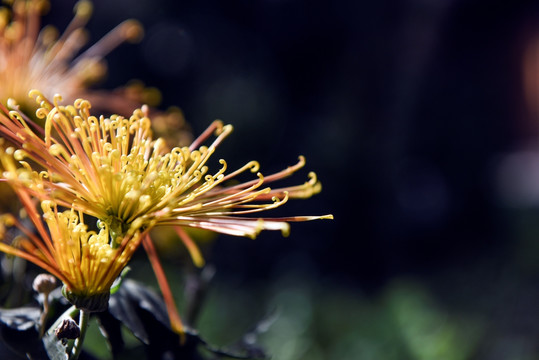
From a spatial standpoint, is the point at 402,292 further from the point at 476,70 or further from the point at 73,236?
the point at 476,70

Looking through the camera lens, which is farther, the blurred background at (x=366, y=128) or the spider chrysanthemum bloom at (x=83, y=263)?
the blurred background at (x=366, y=128)

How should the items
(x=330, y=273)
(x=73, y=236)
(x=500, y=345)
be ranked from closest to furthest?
(x=73, y=236) → (x=500, y=345) → (x=330, y=273)

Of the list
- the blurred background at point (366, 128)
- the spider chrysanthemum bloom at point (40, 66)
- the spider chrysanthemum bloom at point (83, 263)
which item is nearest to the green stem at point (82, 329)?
the spider chrysanthemum bloom at point (83, 263)

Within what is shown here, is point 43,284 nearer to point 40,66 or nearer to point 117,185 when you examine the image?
point 117,185

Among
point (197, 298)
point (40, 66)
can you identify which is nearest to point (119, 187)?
point (197, 298)

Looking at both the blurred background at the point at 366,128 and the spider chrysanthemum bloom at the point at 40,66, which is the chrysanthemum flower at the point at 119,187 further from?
the blurred background at the point at 366,128

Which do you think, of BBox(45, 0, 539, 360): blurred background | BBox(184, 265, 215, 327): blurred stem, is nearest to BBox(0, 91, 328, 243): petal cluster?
BBox(184, 265, 215, 327): blurred stem

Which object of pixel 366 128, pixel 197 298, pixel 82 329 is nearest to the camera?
pixel 82 329

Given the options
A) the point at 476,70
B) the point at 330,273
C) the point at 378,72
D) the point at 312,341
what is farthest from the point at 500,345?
the point at 476,70

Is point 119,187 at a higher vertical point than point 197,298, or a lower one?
higher
